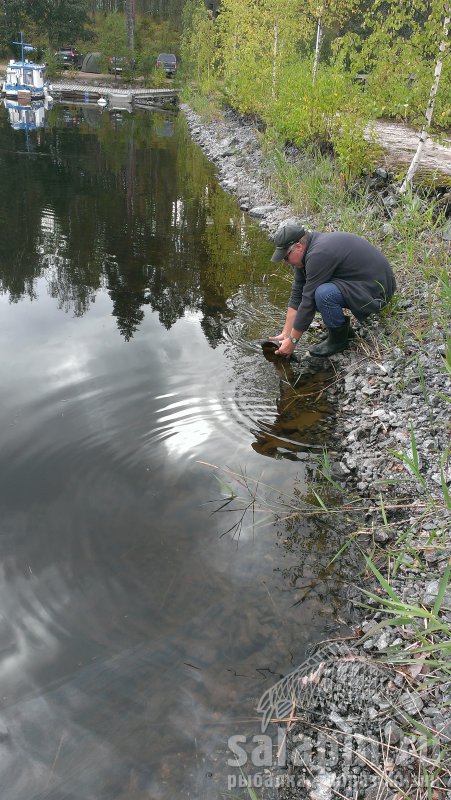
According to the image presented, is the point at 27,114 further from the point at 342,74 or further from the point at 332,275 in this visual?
the point at 332,275

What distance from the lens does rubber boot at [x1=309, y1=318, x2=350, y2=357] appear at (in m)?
5.34

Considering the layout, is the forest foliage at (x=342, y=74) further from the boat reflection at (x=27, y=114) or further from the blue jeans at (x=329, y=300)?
the boat reflection at (x=27, y=114)

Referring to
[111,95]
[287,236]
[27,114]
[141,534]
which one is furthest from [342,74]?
[111,95]

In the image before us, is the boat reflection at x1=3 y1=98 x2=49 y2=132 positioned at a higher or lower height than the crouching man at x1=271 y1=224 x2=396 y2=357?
higher

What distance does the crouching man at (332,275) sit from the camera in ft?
15.6

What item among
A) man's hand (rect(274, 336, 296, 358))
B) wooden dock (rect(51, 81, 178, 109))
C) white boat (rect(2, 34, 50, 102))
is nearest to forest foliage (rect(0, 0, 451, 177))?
wooden dock (rect(51, 81, 178, 109))

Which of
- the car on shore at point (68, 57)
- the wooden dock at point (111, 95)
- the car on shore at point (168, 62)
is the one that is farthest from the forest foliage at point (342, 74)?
the car on shore at point (168, 62)

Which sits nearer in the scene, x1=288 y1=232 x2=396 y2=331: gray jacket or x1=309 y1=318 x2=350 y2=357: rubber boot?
x1=288 y1=232 x2=396 y2=331: gray jacket

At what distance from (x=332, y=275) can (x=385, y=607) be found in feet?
10.00

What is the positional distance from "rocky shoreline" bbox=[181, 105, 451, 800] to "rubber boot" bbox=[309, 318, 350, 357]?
0.12 meters

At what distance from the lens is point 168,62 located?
46938 mm

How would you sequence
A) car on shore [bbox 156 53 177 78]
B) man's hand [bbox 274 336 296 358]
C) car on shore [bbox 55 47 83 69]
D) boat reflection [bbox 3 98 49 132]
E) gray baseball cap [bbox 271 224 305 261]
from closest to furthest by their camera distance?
1. gray baseball cap [bbox 271 224 305 261]
2. man's hand [bbox 274 336 296 358]
3. boat reflection [bbox 3 98 49 132]
4. car on shore [bbox 55 47 83 69]
5. car on shore [bbox 156 53 177 78]

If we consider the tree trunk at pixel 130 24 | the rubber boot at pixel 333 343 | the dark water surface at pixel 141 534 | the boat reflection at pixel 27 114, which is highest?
the tree trunk at pixel 130 24

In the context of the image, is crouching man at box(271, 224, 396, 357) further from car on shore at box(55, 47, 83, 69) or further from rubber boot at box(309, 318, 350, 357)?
car on shore at box(55, 47, 83, 69)
